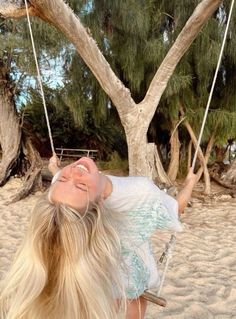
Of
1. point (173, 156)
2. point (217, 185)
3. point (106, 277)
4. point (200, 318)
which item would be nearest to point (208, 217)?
point (173, 156)

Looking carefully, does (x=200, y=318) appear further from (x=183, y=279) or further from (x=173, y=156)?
(x=173, y=156)

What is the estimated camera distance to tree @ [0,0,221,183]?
3.43 metres

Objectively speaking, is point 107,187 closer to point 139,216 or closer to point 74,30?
point 139,216

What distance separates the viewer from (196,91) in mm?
5914

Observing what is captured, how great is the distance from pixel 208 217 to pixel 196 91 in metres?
1.76

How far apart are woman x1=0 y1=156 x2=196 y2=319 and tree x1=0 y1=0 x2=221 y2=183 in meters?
2.48

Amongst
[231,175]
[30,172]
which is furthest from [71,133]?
[231,175]

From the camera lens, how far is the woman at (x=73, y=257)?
37.2 inches

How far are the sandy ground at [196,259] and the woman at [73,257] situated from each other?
135 cm

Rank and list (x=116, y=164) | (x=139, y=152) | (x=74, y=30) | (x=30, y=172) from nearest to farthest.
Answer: (x=74, y=30), (x=139, y=152), (x=30, y=172), (x=116, y=164)

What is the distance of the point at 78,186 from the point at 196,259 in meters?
2.45

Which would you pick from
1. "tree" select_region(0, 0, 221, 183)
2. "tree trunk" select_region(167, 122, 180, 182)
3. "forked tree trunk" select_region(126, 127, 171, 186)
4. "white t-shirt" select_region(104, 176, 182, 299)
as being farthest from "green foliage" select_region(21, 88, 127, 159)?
"white t-shirt" select_region(104, 176, 182, 299)

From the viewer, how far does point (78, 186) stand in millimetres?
1151

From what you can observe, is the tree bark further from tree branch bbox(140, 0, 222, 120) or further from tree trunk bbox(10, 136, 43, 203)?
tree branch bbox(140, 0, 222, 120)
